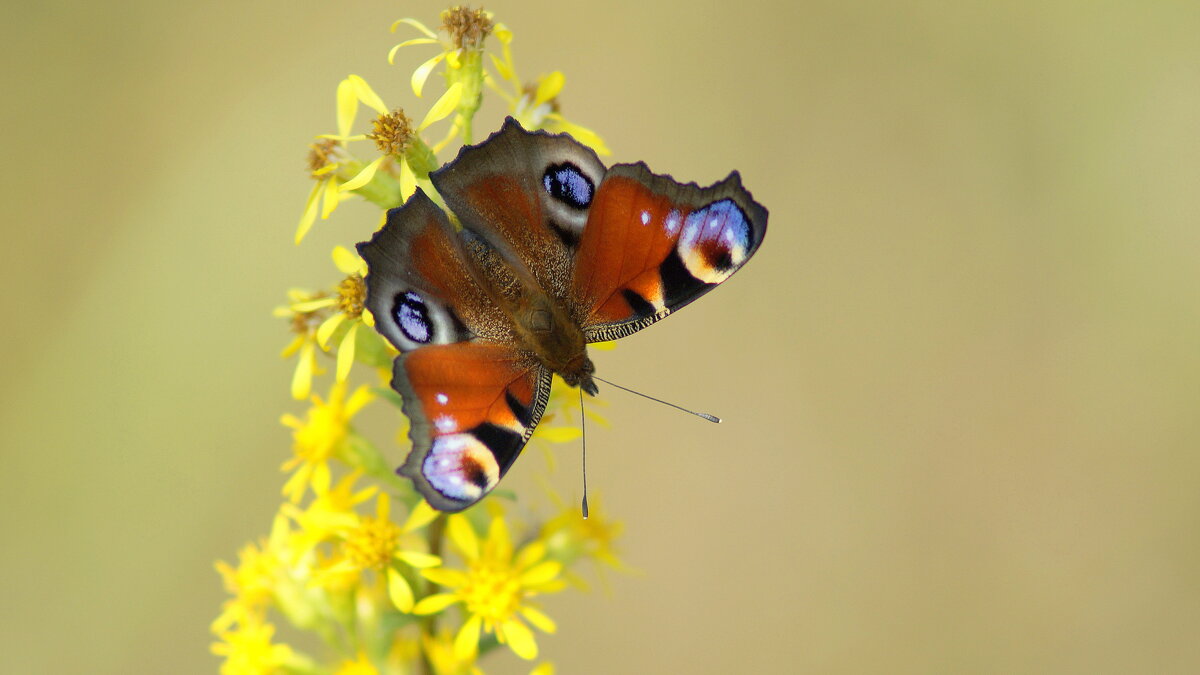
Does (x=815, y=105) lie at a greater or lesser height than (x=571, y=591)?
greater

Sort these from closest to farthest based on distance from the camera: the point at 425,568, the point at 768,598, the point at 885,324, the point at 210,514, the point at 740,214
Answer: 1. the point at 740,214
2. the point at 425,568
3. the point at 210,514
4. the point at 768,598
5. the point at 885,324

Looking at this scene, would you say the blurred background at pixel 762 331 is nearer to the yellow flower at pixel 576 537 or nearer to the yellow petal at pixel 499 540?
the yellow flower at pixel 576 537

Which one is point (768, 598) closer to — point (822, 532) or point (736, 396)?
point (822, 532)

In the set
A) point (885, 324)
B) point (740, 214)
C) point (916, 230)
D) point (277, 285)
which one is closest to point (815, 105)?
point (916, 230)

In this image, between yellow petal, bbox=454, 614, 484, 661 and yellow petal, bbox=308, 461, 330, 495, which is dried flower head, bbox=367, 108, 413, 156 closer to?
yellow petal, bbox=308, 461, 330, 495

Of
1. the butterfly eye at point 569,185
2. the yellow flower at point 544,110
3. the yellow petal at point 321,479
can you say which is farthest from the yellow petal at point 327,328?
the yellow flower at point 544,110

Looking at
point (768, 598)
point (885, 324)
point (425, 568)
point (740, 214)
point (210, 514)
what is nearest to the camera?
point (740, 214)

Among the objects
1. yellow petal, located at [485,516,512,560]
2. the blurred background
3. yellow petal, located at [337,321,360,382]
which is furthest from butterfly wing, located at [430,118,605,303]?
the blurred background
